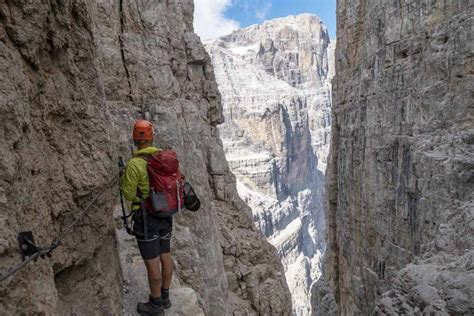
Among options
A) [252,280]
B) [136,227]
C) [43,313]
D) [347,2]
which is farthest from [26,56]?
[347,2]

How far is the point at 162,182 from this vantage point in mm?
4438

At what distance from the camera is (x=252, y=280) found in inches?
516

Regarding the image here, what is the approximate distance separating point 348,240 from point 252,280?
536 inches

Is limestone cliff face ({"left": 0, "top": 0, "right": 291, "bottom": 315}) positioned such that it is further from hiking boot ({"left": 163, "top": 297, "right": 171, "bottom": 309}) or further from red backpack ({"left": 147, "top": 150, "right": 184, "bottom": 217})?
red backpack ({"left": 147, "top": 150, "right": 184, "bottom": 217})

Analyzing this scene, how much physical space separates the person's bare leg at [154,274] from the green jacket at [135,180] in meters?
0.79

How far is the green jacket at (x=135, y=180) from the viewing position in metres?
4.29

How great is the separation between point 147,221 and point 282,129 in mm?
78457

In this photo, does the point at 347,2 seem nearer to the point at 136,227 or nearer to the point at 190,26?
the point at 190,26

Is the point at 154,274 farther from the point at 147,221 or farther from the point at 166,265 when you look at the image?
the point at 147,221

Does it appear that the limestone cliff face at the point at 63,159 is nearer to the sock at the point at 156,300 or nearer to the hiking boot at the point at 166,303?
the hiking boot at the point at 166,303

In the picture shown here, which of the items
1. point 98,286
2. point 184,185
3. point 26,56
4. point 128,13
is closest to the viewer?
point 26,56

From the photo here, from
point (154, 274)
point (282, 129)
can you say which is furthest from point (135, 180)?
point (282, 129)

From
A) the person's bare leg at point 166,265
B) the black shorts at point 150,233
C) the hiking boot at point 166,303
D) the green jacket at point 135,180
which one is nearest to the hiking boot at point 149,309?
the hiking boot at point 166,303

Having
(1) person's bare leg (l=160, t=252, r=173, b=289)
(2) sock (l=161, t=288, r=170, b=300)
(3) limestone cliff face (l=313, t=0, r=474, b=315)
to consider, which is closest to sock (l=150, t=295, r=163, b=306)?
(2) sock (l=161, t=288, r=170, b=300)
